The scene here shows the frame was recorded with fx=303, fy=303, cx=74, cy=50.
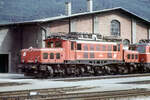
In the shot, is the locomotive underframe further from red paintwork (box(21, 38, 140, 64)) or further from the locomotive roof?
the locomotive roof

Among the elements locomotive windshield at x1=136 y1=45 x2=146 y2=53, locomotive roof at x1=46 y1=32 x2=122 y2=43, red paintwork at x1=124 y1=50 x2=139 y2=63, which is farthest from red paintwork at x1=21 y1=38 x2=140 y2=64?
locomotive windshield at x1=136 y1=45 x2=146 y2=53

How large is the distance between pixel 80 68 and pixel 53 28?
969 centimetres

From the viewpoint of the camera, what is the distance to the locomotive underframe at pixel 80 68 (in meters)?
25.5

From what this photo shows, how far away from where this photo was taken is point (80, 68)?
27.7 meters

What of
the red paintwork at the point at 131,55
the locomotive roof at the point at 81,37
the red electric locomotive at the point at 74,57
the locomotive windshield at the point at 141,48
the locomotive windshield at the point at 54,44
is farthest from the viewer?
the locomotive windshield at the point at 141,48

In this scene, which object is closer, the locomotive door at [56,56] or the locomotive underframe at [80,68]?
the locomotive underframe at [80,68]

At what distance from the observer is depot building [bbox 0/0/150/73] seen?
3572 centimetres

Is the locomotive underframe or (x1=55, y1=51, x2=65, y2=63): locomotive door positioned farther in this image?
(x1=55, y1=51, x2=65, y2=63): locomotive door

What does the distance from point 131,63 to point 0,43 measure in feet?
51.4

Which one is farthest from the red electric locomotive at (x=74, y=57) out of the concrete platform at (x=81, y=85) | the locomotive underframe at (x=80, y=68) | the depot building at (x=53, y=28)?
the depot building at (x=53, y=28)

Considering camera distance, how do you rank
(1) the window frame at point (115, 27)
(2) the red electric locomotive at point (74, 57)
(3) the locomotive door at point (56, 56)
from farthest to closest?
(1) the window frame at point (115, 27) → (3) the locomotive door at point (56, 56) → (2) the red electric locomotive at point (74, 57)

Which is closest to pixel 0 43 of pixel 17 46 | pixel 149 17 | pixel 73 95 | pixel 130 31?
pixel 17 46

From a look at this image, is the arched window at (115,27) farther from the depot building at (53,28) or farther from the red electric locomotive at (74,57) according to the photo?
the red electric locomotive at (74,57)

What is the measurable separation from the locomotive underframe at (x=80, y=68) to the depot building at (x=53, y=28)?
8854 millimetres
